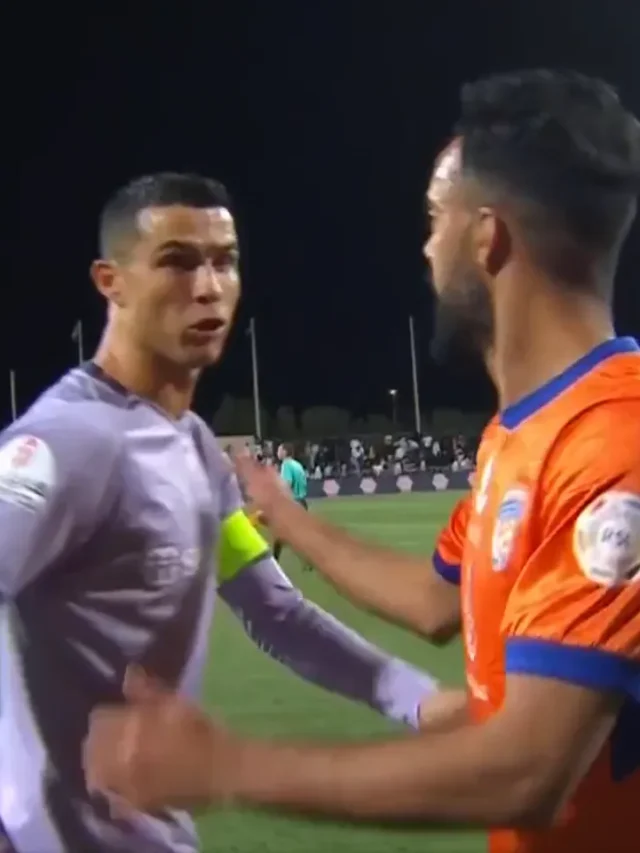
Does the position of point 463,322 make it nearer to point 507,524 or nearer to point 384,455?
point 507,524

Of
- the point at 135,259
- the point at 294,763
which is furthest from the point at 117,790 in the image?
the point at 135,259

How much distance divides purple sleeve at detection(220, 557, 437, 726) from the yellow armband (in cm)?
2

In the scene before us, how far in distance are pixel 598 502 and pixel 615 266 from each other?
0.44 metres

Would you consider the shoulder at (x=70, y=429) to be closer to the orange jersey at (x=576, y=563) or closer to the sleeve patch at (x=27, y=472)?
the sleeve patch at (x=27, y=472)

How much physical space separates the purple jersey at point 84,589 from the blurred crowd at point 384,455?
42052mm

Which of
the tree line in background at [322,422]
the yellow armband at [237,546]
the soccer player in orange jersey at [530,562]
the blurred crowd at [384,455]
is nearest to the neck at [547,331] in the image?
the soccer player in orange jersey at [530,562]

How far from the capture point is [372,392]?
7850cm

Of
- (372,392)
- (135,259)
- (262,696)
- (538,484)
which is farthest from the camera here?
(372,392)

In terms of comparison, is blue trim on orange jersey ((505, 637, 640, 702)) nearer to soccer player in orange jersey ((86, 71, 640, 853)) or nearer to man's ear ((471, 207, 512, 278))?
soccer player in orange jersey ((86, 71, 640, 853))

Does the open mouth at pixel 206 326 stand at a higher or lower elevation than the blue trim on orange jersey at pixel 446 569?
higher

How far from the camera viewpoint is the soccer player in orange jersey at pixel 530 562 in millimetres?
1601

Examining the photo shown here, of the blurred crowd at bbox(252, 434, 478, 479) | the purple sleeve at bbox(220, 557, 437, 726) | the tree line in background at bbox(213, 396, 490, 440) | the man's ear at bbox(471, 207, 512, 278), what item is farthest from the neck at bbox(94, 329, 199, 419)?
the tree line in background at bbox(213, 396, 490, 440)

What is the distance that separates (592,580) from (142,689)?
0.54 metres

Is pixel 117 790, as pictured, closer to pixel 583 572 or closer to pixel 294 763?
pixel 294 763
